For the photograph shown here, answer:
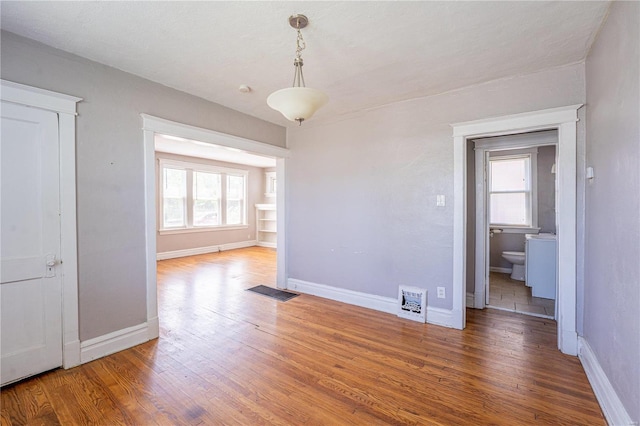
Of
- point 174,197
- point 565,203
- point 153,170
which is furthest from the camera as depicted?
point 174,197

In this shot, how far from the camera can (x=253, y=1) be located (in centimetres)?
171

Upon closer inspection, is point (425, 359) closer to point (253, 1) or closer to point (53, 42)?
point (253, 1)

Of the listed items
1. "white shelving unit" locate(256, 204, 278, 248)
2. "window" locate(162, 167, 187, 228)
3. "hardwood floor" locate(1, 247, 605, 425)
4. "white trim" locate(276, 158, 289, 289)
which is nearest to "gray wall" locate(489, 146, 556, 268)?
"hardwood floor" locate(1, 247, 605, 425)

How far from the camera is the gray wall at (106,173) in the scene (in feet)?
7.44

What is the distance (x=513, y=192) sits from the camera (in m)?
5.35

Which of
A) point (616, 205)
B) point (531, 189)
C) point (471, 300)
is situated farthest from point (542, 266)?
point (616, 205)

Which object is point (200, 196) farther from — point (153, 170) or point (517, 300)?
point (517, 300)

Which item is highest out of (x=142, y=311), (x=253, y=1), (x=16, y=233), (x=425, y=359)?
(x=253, y=1)

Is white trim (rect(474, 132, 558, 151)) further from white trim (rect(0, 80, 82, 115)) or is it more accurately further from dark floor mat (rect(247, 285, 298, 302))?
white trim (rect(0, 80, 82, 115))

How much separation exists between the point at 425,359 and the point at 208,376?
5.77ft

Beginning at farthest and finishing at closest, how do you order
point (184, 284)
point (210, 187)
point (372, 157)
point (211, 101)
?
point (210, 187), point (184, 284), point (372, 157), point (211, 101)

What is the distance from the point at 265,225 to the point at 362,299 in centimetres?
583

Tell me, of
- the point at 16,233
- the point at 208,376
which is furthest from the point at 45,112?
the point at 208,376

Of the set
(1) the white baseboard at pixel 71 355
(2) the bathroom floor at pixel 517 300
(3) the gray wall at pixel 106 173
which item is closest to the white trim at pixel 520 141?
(2) the bathroom floor at pixel 517 300
